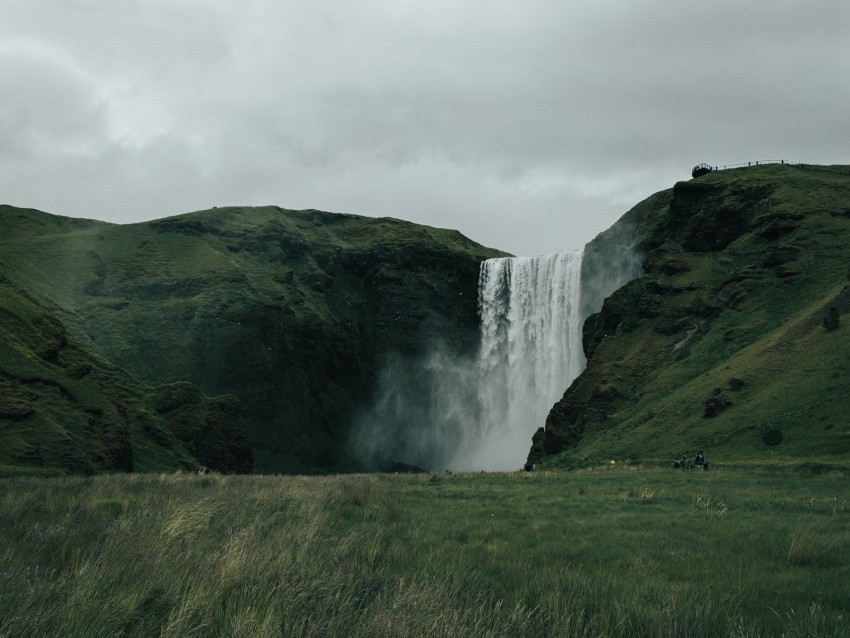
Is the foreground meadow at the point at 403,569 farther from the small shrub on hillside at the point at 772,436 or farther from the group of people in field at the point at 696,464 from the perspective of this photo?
the small shrub on hillside at the point at 772,436

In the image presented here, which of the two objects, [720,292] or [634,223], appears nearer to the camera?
[720,292]

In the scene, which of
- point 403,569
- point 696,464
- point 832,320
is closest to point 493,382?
point 832,320

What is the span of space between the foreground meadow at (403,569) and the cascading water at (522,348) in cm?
7739

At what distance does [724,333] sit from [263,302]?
67.5m

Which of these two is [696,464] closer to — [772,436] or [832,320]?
[772,436]

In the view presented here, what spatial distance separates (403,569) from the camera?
9672 millimetres

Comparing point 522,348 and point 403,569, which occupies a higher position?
point 522,348

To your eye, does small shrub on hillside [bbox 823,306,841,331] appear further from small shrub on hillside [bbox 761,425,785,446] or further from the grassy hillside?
the grassy hillside

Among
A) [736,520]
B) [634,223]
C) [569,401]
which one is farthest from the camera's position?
[634,223]

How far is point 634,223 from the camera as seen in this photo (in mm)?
100250

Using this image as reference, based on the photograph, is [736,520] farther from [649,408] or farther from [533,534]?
[649,408]

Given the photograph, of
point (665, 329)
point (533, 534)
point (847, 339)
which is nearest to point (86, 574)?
point (533, 534)

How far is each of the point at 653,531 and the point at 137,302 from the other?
101 metres

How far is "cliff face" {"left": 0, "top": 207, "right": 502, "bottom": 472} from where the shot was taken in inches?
3792
